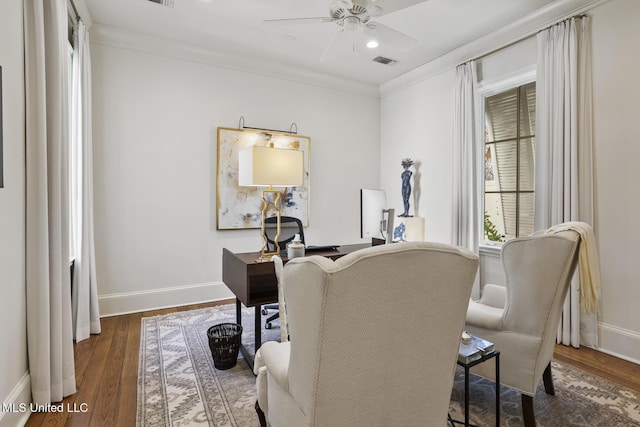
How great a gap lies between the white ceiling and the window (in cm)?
75

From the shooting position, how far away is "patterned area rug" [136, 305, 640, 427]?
1.85m

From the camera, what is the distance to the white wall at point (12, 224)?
64.1 inches

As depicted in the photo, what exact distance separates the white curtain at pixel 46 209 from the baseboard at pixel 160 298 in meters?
1.53

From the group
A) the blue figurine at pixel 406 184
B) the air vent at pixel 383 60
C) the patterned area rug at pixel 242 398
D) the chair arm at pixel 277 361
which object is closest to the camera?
the chair arm at pixel 277 361

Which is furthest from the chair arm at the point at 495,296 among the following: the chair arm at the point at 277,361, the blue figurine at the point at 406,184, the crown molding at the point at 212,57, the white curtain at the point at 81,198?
the crown molding at the point at 212,57

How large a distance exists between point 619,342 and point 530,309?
1597 mm

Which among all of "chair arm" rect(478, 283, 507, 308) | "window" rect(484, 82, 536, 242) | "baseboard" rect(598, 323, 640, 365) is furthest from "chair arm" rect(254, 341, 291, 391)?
"window" rect(484, 82, 536, 242)

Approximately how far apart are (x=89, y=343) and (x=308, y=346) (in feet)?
8.61

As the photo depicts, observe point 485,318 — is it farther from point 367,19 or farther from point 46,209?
point 46,209

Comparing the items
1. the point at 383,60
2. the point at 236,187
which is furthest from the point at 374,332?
the point at 383,60

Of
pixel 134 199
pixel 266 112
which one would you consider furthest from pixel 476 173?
pixel 134 199

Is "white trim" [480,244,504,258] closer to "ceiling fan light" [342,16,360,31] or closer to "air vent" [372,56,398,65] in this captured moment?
"air vent" [372,56,398,65]

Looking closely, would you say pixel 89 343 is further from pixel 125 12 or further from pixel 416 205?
pixel 416 205

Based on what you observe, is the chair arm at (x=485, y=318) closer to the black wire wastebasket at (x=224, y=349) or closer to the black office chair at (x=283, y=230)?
the black wire wastebasket at (x=224, y=349)
